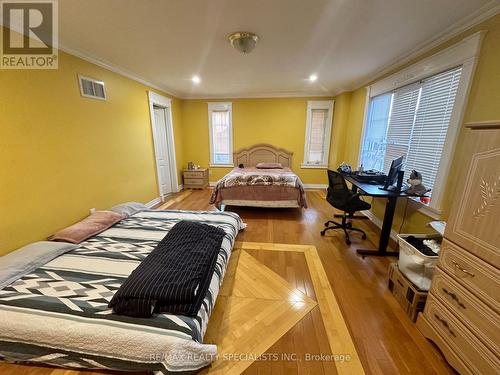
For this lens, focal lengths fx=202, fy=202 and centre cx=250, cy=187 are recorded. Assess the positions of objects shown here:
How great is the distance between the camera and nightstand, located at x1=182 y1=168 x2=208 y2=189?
17.6ft

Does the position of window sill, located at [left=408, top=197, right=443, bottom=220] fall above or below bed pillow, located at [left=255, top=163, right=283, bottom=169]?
below

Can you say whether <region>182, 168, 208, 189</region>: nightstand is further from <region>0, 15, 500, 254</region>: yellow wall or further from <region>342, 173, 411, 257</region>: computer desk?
<region>342, 173, 411, 257</region>: computer desk

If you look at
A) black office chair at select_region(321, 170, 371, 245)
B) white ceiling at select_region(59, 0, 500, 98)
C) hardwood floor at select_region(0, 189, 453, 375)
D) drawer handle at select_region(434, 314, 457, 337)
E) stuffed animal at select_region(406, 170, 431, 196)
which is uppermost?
white ceiling at select_region(59, 0, 500, 98)

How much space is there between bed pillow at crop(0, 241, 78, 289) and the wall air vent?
1882mm

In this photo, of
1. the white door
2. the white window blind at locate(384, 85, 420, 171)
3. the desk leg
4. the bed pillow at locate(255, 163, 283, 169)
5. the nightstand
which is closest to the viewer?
the desk leg

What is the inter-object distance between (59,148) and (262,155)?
4.02 meters

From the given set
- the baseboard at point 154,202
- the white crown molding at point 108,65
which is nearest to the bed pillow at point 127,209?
the baseboard at point 154,202

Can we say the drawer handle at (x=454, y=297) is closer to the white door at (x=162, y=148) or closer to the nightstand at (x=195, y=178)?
the white door at (x=162, y=148)

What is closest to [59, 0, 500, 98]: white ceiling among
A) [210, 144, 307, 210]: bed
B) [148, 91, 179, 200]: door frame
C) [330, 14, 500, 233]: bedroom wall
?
[330, 14, 500, 233]: bedroom wall

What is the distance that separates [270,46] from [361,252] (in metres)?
2.70

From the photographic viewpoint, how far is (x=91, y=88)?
2658mm

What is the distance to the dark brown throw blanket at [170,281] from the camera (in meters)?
1.21

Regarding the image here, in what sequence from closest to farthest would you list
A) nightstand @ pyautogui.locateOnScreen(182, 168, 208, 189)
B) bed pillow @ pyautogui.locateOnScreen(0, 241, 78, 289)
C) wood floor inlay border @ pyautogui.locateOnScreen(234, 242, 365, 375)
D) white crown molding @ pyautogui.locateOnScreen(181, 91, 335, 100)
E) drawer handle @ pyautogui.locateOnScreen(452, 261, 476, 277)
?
drawer handle @ pyautogui.locateOnScreen(452, 261, 476, 277) → wood floor inlay border @ pyautogui.locateOnScreen(234, 242, 365, 375) → bed pillow @ pyautogui.locateOnScreen(0, 241, 78, 289) → white crown molding @ pyautogui.locateOnScreen(181, 91, 335, 100) → nightstand @ pyautogui.locateOnScreen(182, 168, 208, 189)

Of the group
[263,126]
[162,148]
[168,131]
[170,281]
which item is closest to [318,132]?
[263,126]
